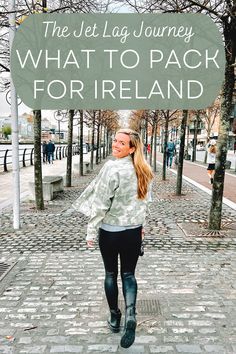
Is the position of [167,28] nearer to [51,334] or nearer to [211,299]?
[211,299]

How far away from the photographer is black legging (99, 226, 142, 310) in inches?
137

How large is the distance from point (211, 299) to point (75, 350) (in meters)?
1.90

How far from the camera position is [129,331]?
3447 mm

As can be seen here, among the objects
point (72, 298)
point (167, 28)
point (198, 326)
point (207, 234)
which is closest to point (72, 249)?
point (72, 298)

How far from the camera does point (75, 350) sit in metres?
3.50

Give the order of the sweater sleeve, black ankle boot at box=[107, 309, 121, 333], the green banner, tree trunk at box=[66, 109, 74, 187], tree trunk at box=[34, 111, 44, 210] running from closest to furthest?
1. the sweater sleeve
2. black ankle boot at box=[107, 309, 121, 333]
3. the green banner
4. tree trunk at box=[34, 111, 44, 210]
5. tree trunk at box=[66, 109, 74, 187]

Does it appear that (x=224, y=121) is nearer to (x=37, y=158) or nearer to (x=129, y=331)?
(x=37, y=158)

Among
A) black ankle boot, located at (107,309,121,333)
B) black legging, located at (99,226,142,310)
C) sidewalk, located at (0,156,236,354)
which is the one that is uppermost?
black legging, located at (99,226,142,310)

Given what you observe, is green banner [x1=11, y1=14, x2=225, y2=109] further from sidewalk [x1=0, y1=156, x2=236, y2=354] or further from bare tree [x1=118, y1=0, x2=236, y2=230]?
sidewalk [x1=0, y1=156, x2=236, y2=354]

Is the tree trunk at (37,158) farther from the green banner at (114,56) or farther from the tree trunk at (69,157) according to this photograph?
the tree trunk at (69,157)

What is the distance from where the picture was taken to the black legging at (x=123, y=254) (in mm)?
3486

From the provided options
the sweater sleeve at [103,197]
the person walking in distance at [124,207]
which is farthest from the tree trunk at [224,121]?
the sweater sleeve at [103,197]

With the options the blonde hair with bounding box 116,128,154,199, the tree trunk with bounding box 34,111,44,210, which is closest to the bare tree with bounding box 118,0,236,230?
the tree trunk with bounding box 34,111,44,210

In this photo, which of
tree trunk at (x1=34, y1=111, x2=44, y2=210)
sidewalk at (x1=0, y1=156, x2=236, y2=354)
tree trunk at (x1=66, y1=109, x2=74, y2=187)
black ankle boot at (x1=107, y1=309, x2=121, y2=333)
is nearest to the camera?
sidewalk at (x1=0, y1=156, x2=236, y2=354)
